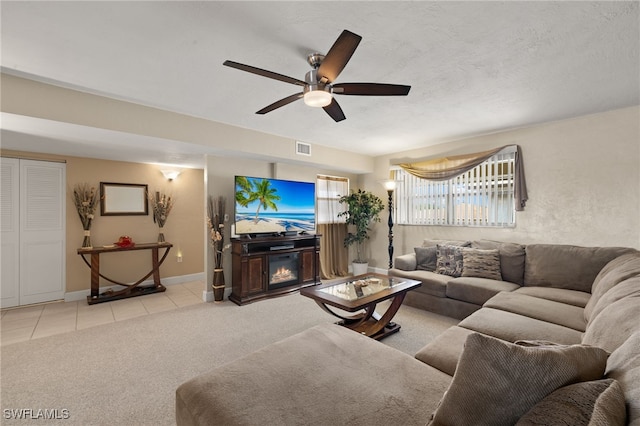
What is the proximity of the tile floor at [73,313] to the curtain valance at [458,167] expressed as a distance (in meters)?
4.28

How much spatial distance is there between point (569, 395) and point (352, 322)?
241 centimetres

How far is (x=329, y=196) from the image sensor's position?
5.65 m

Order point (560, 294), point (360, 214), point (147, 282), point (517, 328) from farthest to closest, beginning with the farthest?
point (360, 214)
point (147, 282)
point (560, 294)
point (517, 328)

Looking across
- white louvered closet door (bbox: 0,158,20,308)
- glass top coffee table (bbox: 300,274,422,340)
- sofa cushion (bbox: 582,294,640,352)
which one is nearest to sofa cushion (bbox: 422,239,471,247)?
glass top coffee table (bbox: 300,274,422,340)

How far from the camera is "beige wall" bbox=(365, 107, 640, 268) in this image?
10.3 feet

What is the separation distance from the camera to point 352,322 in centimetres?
298

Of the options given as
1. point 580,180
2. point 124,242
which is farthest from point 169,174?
point 580,180

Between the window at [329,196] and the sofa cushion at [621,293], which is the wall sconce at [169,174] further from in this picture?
the sofa cushion at [621,293]

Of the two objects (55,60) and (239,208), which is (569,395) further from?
(239,208)

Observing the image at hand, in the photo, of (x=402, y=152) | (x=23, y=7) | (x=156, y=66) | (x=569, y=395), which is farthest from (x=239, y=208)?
(x=569, y=395)

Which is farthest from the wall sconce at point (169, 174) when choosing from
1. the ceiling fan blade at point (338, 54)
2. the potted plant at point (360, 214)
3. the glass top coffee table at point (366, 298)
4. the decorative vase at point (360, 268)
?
the ceiling fan blade at point (338, 54)

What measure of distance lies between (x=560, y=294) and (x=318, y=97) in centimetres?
304

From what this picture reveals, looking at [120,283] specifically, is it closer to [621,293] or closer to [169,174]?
[169,174]

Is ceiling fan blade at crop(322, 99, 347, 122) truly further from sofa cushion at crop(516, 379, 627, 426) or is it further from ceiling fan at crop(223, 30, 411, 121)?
sofa cushion at crop(516, 379, 627, 426)
